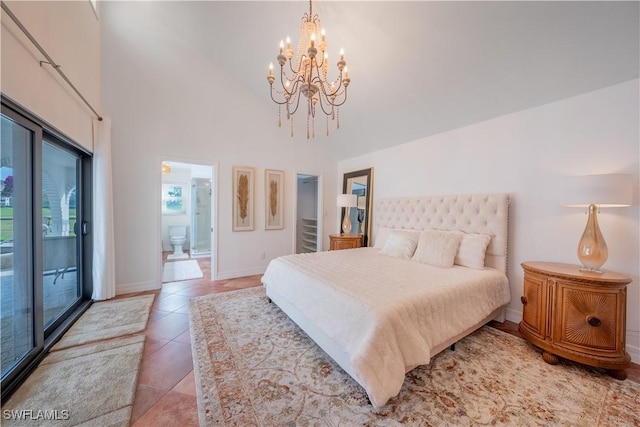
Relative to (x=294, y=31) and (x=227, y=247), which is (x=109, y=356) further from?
(x=294, y=31)

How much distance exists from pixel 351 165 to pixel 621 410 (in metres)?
4.25

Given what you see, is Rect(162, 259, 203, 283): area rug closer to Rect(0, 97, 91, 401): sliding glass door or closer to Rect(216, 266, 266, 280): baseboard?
Rect(216, 266, 266, 280): baseboard

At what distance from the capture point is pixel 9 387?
4.74ft

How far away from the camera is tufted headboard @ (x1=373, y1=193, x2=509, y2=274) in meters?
2.55

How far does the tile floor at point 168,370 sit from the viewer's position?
1.35m

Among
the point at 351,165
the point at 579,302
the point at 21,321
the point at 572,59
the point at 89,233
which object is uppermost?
the point at 572,59

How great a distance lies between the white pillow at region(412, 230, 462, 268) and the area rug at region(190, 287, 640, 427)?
81 cm

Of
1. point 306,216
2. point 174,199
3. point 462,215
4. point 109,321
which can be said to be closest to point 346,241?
point 462,215

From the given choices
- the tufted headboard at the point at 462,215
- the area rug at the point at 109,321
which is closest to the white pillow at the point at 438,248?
the tufted headboard at the point at 462,215

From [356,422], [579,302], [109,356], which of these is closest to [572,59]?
[579,302]

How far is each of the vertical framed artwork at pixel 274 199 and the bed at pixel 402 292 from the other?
5.46 ft

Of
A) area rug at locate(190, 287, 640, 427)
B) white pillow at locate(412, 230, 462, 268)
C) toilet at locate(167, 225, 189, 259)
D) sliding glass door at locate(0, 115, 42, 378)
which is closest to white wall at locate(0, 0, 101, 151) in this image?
sliding glass door at locate(0, 115, 42, 378)

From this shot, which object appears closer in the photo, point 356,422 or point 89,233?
point 356,422

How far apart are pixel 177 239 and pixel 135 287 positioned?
3003 millimetres
